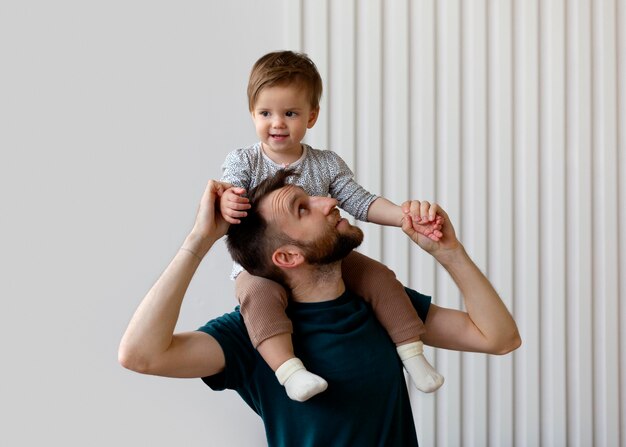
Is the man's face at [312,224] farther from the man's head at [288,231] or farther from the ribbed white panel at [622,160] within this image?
the ribbed white panel at [622,160]

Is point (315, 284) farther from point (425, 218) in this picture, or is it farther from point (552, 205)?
point (552, 205)

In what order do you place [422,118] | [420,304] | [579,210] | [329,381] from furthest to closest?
[579,210]
[422,118]
[420,304]
[329,381]

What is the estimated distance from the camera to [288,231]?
179 centimetres

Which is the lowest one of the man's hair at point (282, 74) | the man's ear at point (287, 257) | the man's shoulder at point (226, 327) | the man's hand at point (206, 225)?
the man's shoulder at point (226, 327)

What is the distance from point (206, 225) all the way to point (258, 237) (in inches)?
5.8

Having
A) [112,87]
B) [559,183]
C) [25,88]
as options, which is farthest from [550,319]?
[25,88]

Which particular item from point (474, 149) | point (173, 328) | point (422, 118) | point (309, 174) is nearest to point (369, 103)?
point (422, 118)

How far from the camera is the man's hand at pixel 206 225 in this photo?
1.70 meters

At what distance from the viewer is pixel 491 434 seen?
11.3 feet

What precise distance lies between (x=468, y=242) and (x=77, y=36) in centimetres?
161

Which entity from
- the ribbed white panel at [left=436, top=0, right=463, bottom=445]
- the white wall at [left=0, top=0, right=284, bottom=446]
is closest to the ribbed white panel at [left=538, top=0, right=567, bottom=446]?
the ribbed white panel at [left=436, top=0, right=463, bottom=445]

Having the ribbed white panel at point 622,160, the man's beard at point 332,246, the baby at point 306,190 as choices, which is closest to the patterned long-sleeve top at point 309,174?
the baby at point 306,190

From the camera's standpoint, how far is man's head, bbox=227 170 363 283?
69.5 inches

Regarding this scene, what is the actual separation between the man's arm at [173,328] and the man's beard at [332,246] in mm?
186
